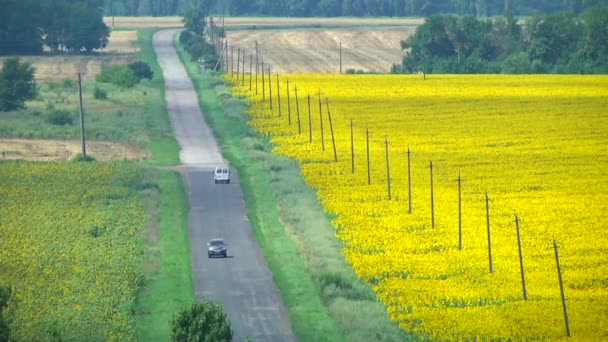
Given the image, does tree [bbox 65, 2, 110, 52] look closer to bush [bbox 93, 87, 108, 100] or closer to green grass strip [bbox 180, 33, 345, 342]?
bush [bbox 93, 87, 108, 100]

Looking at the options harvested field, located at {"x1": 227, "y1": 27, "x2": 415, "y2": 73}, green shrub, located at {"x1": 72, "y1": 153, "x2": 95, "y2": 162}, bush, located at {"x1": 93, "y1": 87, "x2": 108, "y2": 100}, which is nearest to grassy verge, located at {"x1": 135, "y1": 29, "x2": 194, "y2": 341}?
green shrub, located at {"x1": 72, "y1": 153, "x2": 95, "y2": 162}

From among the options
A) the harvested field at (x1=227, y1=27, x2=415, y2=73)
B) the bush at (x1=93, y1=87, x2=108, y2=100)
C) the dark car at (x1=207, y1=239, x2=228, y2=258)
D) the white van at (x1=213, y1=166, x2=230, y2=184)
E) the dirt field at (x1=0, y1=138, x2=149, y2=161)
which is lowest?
the harvested field at (x1=227, y1=27, x2=415, y2=73)

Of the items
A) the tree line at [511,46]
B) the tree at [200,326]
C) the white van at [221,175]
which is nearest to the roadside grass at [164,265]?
the white van at [221,175]

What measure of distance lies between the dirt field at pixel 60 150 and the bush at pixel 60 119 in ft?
25.6

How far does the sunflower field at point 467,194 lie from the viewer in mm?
48125

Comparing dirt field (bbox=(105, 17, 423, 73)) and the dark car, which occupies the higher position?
the dark car

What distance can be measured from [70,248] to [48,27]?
12102 centimetres

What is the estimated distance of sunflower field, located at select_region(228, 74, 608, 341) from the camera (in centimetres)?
4812

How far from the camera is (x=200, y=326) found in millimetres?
39812

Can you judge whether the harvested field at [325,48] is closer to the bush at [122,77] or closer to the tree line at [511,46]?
the tree line at [511,46]

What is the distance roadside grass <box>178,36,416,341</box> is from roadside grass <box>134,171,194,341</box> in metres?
3.04

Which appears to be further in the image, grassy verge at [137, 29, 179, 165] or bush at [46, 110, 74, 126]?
bush at [46, 110, 74, 126]

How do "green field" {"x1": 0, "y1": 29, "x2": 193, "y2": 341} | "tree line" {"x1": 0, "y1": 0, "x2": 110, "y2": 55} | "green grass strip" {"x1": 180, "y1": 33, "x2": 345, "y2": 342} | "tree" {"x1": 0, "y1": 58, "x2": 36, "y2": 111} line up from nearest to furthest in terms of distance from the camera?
"green field" {"x1": 0, "y1": 29, "x2": 193, "y2": 341} → "green grass strip" {"x1": 180, "y1": 33, "x2": 345, "y2": 342} → "tree" {"x1": 0, "y1": 58, "x2": 36, "y2": 111} → "tree line" {"x1": 0, "y1": 0, "x2": 110, "y2": 55}

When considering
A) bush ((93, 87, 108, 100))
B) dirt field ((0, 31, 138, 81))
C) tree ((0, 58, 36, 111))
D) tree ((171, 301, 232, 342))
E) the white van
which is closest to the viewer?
tree ((171, 301, 232, 342))
